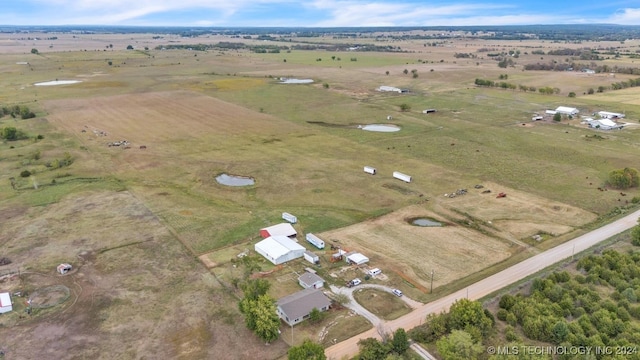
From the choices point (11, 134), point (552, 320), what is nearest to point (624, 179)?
point (552, 320)

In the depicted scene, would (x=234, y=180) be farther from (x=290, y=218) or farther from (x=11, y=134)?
(x=11, y=134)

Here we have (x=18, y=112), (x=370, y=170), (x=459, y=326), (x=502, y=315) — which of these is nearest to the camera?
(x=459, y=326)

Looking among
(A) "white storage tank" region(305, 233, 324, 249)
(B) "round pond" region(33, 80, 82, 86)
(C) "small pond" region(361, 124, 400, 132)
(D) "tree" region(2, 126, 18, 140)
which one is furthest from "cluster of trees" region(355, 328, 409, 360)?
(B) "round pond" region(33, 80, 82, 86)

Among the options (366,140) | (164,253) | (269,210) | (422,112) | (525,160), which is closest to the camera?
(164,253)

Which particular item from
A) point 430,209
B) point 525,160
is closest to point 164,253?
point 430,209

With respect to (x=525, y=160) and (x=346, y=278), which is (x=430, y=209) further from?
(x=525, y=160)

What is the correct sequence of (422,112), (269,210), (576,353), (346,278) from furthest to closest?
1. (422,112)
2. (269,210)
3. (346,278)
4. (576,353)
